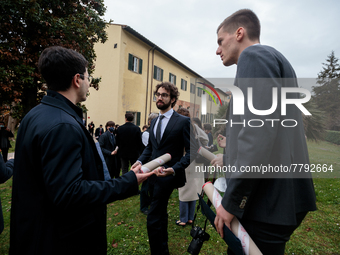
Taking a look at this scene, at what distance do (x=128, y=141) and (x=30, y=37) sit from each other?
583 cm

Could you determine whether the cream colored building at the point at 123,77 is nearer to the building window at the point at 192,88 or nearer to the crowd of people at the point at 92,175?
the building window at the point at 192,88

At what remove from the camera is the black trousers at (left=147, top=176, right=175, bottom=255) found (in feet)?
8.70

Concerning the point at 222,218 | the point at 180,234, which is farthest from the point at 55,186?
the point at 180,234

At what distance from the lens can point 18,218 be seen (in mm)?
1246

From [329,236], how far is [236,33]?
402cm

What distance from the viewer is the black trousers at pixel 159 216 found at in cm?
265

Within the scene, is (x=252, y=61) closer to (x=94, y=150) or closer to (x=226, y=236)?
(x=226, y=236)

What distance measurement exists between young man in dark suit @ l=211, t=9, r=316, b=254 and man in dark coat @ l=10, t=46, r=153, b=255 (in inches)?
26.9

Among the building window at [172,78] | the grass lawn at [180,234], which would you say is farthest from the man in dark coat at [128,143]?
the building window at [172,78]

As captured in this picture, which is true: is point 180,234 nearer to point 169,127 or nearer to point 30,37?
point 169,127

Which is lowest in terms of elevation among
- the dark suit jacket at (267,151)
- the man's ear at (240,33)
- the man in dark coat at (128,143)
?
the man in dark coat at (128,143)

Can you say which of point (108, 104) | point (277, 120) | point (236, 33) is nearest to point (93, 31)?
point (108, 104)

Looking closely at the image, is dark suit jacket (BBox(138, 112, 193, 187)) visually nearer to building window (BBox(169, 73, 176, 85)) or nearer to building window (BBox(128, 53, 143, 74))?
building window (BBox(128, 53, 143, 74))

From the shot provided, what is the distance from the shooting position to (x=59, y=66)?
1354 millimetres
